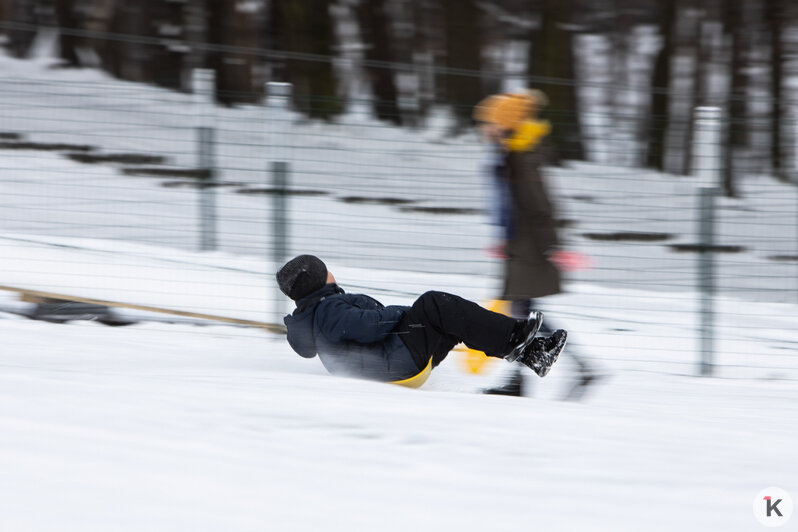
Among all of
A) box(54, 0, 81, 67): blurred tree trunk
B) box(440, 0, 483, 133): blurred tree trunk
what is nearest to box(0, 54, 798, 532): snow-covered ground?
box(440, 0, 483, 133): blurred tree trunk

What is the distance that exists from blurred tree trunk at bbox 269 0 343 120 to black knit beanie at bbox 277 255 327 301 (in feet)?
27.3

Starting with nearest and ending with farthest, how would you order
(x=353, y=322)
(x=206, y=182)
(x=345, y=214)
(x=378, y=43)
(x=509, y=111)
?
(x=353, y=322) → (x=509, y=111) → (x=345, y=214) → (x=206, y=182) → (x=378, y=43)

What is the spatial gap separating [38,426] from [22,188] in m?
6.36

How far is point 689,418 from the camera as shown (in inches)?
137

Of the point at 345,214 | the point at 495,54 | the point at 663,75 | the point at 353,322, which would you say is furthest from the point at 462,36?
the point at 353,322

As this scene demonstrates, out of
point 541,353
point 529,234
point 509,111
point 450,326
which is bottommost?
point 541,353

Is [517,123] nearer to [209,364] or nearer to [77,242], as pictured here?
[209,364]

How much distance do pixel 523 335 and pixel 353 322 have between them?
0.68m

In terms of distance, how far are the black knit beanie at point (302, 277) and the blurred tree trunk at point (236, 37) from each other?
8.32 metres

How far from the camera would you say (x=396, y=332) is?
384cm

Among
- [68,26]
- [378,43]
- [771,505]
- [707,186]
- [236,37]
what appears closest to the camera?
[771,505]

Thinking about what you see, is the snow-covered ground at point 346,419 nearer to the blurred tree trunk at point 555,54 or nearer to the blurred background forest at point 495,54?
the blurred background forest at point 495,54

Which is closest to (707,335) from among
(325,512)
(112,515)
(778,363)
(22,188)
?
(778,363)

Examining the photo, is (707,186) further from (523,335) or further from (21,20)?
(21,20)
